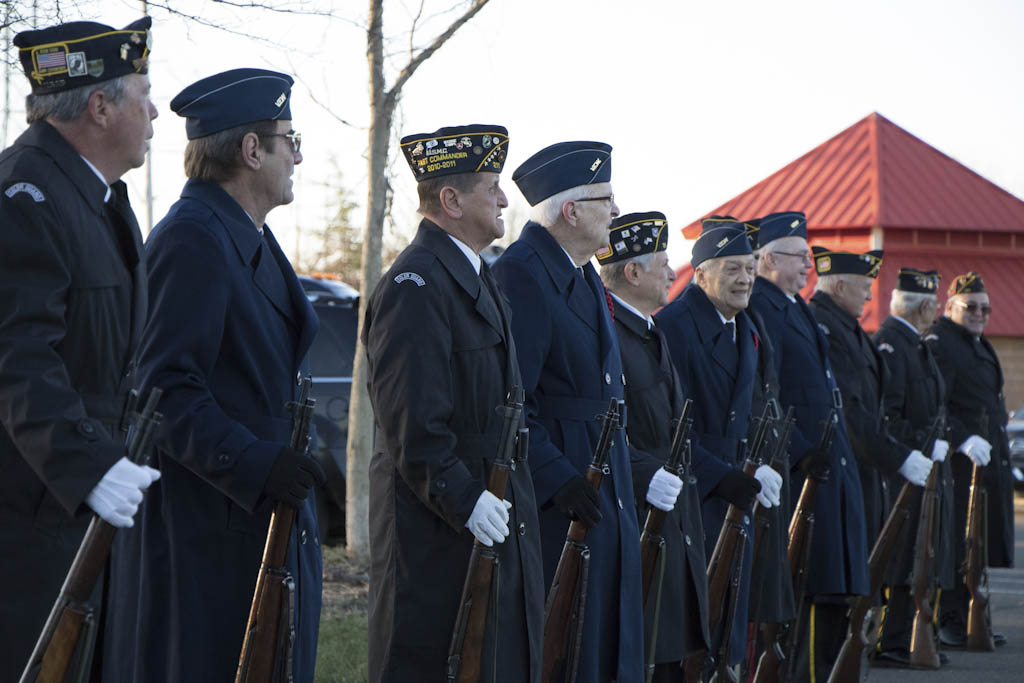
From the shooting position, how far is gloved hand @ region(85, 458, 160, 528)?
287 cm

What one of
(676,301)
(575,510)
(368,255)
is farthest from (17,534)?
(368,255)

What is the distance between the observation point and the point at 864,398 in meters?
7.70

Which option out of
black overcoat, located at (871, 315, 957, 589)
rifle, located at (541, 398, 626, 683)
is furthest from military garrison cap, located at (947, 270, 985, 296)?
rifle, located at (541, 398, 626, 683)

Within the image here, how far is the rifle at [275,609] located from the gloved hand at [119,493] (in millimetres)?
558

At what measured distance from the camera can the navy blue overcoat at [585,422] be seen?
453 cm

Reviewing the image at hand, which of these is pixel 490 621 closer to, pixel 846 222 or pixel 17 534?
pixel 17 534

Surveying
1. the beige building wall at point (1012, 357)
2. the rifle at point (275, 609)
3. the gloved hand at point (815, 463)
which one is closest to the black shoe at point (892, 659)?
the gloved hand at point (815, 463)

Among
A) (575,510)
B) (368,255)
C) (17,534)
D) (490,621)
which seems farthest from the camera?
(368,255)

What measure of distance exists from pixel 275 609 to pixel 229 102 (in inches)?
56.6

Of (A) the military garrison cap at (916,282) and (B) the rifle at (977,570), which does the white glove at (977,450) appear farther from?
(A) the military garrison cap at (916,282)

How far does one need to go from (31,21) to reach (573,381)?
8.31ft

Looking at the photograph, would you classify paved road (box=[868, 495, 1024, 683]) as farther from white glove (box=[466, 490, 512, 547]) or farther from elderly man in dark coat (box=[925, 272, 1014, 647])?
white glove (box=[466, 490, 512, 547])

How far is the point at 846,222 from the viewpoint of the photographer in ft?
71.6

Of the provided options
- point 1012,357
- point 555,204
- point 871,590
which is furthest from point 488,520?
point 1012,357
